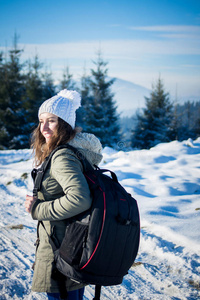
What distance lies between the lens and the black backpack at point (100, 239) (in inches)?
53.2

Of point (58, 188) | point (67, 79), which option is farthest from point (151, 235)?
point (67, 79)

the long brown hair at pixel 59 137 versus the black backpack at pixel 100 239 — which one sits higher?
the long brown hair at pixel 59 137

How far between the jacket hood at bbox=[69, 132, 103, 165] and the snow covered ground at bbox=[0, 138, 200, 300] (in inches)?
69.8

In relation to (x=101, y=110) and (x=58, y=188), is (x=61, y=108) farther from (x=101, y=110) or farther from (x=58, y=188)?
(x=101, y=110)

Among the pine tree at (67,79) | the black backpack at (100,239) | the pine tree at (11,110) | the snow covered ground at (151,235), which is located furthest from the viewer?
the pine tree at (67,79)

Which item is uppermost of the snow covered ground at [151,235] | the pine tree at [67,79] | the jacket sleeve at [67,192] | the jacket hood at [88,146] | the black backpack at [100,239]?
the pine tree at [67,79]

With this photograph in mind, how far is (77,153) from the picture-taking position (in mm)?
1520

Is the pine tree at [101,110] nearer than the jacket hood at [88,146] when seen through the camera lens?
No

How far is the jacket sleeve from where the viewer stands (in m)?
1.38

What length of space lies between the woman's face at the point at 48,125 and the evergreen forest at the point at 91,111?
18379mm

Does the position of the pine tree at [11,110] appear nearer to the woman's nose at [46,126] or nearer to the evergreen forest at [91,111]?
the evergreen forest at [91,111]

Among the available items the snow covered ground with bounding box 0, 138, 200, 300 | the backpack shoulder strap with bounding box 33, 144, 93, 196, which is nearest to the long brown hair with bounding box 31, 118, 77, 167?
the backpack shoulder strap with bounding box 33, 144, 93, 196

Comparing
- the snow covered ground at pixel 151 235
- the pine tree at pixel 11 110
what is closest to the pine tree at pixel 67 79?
the pine tree at pixel 11 110

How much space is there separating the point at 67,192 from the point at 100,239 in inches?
13.3
